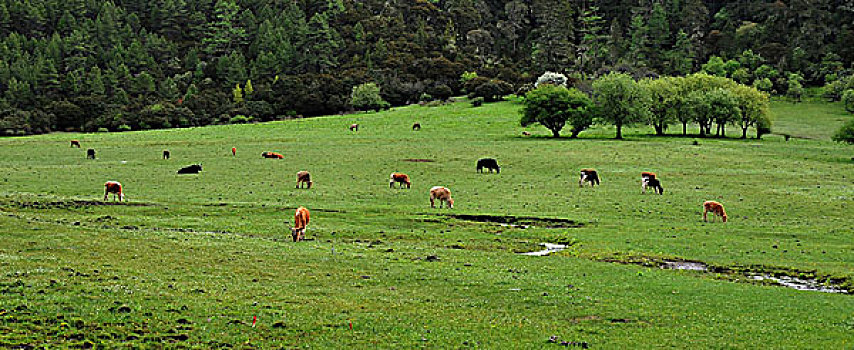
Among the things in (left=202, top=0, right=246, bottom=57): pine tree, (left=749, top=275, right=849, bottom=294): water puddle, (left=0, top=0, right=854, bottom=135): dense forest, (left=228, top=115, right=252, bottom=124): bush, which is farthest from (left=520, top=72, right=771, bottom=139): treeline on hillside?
(left=202, top=0, right=246, bottom=57): pine tree

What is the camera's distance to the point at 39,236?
23.5 m

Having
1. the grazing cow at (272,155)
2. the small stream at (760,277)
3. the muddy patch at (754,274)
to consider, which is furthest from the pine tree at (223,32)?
the muddy patch at (754,274)

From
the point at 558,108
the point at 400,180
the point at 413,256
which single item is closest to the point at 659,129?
the point at 558,108

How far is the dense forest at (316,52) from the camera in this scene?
454 ft

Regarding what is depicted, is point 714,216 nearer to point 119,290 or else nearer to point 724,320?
point 724,320

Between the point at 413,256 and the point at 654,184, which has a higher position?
the point at 654,184

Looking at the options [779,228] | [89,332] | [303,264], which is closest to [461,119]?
[779,228]

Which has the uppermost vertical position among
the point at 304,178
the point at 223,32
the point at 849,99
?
the point at 223,32

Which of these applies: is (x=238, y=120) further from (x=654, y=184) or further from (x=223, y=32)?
(x=654, y=184)

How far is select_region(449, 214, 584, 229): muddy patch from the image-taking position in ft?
109

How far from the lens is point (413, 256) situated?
963 inches

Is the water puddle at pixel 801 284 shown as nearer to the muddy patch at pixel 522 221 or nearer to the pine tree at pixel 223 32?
the muddy patch at pixel 522 221

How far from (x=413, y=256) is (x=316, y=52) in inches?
6013

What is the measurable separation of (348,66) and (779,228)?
140 metres
